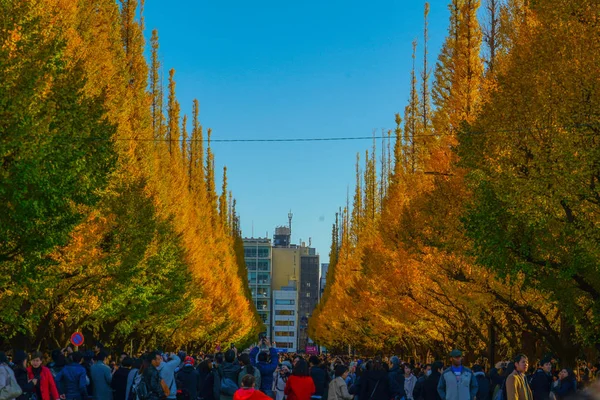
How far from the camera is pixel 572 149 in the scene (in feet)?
59.7

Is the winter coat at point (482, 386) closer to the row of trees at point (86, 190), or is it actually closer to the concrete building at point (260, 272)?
the row of trees at point (86, 190)

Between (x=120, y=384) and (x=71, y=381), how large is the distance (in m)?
1.85

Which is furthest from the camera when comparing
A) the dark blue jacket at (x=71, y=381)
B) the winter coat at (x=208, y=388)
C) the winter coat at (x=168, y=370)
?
the winter coat at (x=208, y=388)

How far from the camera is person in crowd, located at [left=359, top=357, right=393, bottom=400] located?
17406mm

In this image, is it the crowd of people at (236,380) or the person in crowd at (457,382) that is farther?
the person in crowd at (457,382)

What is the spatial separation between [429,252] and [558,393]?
58.8 feet

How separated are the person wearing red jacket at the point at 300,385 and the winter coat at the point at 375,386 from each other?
3127 millimetres

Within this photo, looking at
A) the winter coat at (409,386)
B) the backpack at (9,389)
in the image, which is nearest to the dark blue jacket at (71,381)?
the backpack at (9,389)

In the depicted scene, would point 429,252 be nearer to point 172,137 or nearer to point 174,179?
point 174,179

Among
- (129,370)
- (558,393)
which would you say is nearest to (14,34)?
(129,370)

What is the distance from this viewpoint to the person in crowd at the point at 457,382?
15.3 metres

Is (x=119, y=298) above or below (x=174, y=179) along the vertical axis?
below

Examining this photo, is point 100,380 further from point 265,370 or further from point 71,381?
point 265,370

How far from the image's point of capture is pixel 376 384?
57.4 ft
